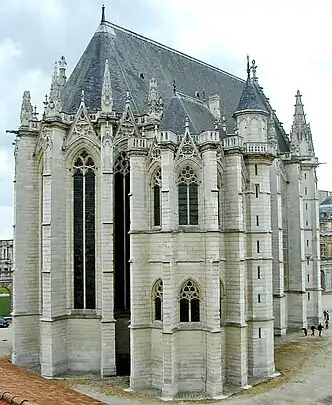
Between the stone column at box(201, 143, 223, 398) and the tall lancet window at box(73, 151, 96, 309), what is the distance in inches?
261

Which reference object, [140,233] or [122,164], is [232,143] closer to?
[122,164]

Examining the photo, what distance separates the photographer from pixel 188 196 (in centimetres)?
2411

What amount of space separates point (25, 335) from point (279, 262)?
17.6m

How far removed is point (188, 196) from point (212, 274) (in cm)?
382

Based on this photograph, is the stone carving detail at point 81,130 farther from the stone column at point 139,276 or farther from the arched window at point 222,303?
the arched window at point 222,303

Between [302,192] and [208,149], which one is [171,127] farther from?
[302,192]

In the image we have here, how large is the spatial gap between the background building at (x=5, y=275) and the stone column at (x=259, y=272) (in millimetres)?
29438

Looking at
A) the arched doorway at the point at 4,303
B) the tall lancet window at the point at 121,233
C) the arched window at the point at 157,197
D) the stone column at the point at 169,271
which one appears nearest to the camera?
the stone column at the point at 169,271

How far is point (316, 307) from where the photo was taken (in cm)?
4197

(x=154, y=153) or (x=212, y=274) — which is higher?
(x=154, y=153)

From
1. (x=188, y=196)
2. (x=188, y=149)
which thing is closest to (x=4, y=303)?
(x=188, y=196)

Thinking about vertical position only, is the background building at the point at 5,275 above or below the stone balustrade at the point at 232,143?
below

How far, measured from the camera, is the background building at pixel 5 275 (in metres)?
49.5

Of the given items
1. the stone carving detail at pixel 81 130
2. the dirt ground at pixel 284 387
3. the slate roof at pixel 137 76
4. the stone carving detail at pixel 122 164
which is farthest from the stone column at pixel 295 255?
the stone carving detail at pixel 81 130
